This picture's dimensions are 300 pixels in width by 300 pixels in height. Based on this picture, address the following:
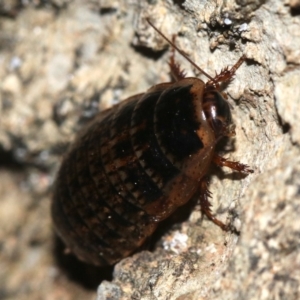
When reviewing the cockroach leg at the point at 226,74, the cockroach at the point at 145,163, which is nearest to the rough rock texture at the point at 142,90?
the cockroach leg at the point at 226,74

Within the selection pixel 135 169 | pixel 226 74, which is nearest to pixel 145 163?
pixel 135 169

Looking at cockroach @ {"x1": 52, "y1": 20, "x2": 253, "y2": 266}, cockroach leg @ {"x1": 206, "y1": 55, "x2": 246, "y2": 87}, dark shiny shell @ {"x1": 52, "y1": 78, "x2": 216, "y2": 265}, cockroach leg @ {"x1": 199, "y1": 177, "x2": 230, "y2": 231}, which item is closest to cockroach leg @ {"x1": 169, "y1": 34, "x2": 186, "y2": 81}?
cockroach @ {"x1": 52, "y1": 20, "x2": 253, "y2": 266}

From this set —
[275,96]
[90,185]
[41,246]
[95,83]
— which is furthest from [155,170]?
[41,246]

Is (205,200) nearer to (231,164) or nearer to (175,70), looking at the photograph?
(231,164)

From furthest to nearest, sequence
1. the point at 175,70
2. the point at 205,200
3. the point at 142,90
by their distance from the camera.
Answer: the point at 142,90 → the point at 175,70 → the point at 205,200

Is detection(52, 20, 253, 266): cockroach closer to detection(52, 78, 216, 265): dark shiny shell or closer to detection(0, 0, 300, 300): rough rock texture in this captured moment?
detection(52, 78, 216, 265): dark shiny shell

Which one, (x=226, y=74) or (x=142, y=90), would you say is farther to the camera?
(x=142, y=90)
